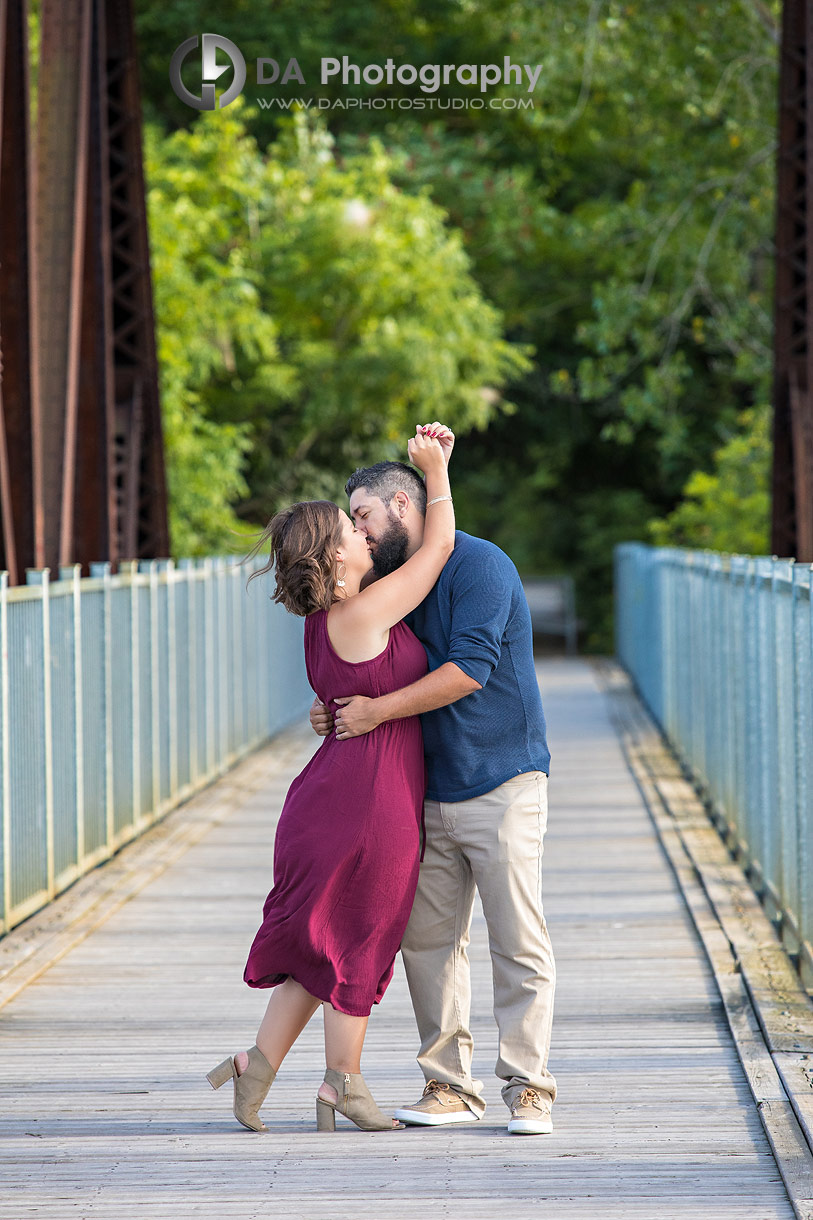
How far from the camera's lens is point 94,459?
463 inches

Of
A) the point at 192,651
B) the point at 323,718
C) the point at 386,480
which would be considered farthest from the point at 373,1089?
the point at 192,651

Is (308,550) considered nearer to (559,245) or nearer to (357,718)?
(357,718)

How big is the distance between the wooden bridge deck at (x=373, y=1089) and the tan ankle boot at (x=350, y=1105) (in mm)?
43

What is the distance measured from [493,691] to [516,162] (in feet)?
95.3

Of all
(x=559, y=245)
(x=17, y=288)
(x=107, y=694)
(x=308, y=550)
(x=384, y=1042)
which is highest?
(x=559, y=245)

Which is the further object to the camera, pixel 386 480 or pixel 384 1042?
pixel 384 1042

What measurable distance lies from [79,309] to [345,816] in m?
7.49

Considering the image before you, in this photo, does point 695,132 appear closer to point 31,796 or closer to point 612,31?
point 612,31

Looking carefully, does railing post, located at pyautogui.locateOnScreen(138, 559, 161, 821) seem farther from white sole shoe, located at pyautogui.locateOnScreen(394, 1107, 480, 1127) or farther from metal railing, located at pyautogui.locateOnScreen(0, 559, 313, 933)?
white sole shoe, located at pyautogui.locateOnScreen(394, 1107, 480, 1127)

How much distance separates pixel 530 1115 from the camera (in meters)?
4.67

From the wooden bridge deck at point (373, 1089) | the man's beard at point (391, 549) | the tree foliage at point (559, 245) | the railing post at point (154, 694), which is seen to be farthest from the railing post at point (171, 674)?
the tree foliage at point (559, 245)

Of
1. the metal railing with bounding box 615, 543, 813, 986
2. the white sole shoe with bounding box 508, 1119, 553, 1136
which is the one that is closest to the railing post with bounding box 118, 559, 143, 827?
the metal railing with bounding box 615, 543, 813, 986

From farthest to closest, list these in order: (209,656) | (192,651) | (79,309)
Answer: (209,656) < (192,651) < (79,309)

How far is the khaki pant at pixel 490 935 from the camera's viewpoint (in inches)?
183
